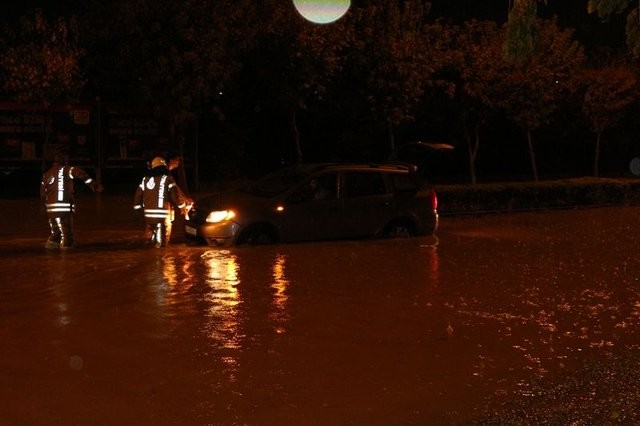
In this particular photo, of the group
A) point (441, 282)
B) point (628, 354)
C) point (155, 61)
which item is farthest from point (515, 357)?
point (155, 61)

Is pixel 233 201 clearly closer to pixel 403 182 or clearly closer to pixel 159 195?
pixel 159 195

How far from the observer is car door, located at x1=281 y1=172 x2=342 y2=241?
51.4ft

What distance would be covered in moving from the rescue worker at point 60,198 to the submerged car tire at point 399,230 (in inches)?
201

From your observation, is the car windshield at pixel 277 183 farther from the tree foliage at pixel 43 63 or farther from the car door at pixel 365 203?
the tree foliage at pixel 43 63

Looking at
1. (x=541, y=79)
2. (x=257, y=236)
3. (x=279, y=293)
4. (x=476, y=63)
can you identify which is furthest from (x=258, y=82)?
(x=279, y=293)

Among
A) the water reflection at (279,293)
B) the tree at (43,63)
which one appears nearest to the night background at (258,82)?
the tree at (43,63)

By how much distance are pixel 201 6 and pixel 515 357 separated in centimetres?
1634

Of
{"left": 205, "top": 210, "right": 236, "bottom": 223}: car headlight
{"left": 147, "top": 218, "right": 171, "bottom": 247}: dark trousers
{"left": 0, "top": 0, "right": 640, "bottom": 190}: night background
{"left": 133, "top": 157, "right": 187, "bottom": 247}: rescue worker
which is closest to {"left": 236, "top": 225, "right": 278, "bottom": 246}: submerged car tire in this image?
{"left": 205, "top": 210, "right": 236, "bottom": 223}: car headlight

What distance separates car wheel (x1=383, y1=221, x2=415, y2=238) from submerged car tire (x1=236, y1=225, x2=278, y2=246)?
227 centimetres

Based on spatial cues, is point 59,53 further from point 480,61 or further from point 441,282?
point 441,282

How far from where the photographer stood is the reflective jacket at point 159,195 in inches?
598

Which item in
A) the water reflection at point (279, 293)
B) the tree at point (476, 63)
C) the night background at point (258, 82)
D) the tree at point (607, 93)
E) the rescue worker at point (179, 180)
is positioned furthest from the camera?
the tree at point (607, 93)

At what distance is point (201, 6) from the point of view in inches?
896

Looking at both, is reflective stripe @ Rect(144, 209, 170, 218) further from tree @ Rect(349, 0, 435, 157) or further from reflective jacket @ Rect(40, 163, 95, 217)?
tree @ Rect(349, 0, 435, 157)
